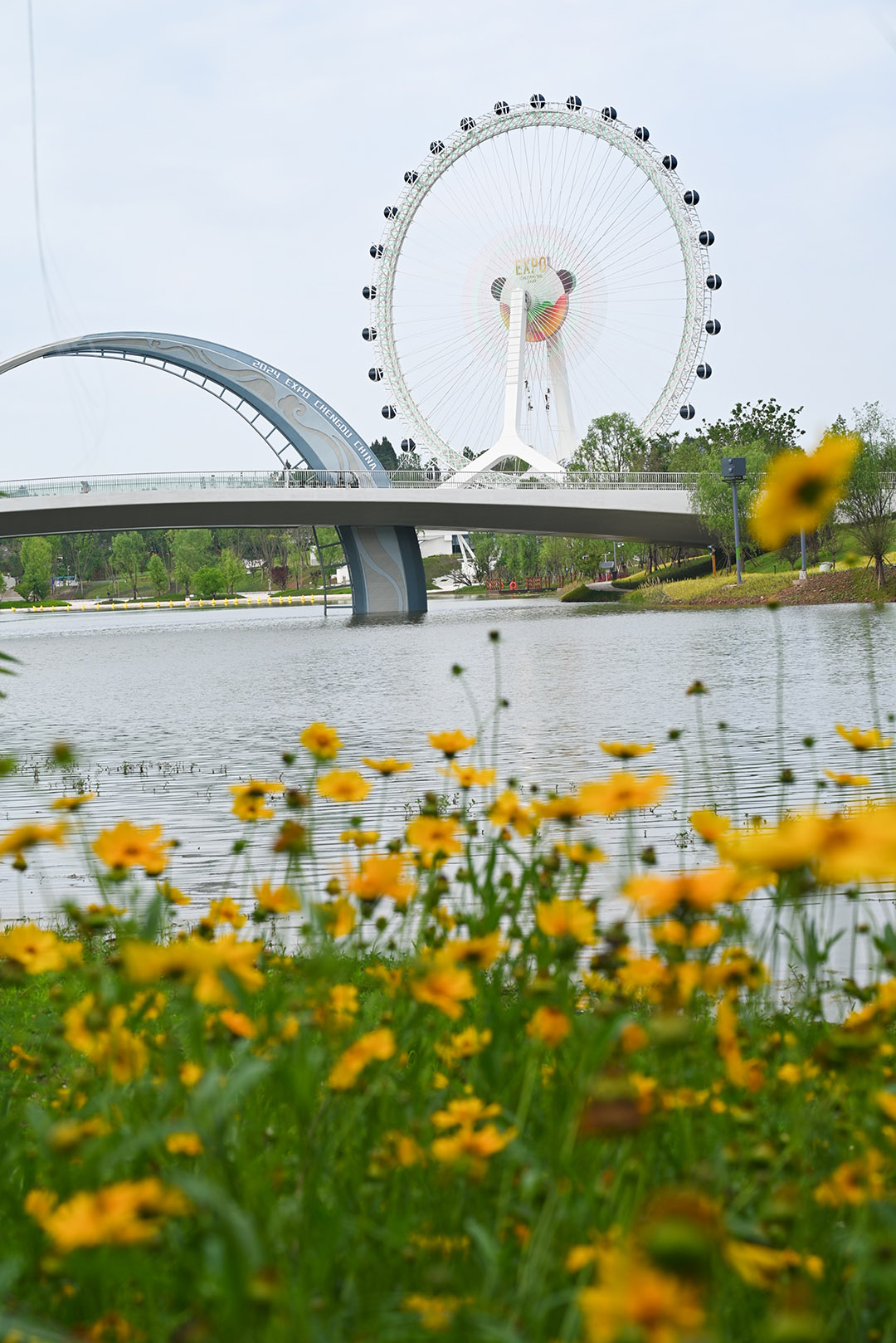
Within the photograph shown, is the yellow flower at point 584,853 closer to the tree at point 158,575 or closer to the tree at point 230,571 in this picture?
the tree at point 230,571

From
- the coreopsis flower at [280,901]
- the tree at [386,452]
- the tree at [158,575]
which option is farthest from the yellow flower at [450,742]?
the tree at [386,452]

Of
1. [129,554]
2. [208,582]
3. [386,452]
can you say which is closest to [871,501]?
[208,582]

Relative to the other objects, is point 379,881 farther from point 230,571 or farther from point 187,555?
point 187,555

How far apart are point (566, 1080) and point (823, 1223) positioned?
38 centimetres

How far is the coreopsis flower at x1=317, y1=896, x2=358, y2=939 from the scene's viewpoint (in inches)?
57.5

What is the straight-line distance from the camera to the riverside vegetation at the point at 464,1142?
0.82 metres

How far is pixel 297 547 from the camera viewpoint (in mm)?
96938

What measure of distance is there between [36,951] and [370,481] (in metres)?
44.2

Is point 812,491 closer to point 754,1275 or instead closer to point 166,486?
point 754,1275

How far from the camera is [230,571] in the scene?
294 ft

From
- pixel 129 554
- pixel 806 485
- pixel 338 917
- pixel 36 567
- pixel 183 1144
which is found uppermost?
pixel 129 554

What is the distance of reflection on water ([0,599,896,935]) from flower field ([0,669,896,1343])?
0.82m

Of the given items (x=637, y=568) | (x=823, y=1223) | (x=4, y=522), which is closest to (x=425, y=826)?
(x=823, y=1223)

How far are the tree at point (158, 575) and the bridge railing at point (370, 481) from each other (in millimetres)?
45973
